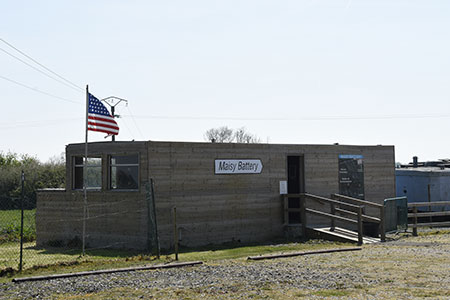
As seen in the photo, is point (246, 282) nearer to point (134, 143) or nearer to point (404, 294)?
point (404, 294)

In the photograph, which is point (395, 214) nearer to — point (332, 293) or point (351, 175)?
point (351, 175)

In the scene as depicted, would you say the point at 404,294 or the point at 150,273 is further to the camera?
the point at 150,273

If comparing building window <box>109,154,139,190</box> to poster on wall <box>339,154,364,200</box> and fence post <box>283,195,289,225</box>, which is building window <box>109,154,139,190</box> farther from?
poster on wall <box>339,154,364,200</box>

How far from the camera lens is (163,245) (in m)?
16.8

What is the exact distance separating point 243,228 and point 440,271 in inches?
345

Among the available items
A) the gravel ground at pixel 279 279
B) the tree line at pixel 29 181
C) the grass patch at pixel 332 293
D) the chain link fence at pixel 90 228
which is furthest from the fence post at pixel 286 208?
the tree line at pixel 29 181

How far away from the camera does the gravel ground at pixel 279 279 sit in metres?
8.95

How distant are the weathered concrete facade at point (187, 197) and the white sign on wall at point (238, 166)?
0.48 feet

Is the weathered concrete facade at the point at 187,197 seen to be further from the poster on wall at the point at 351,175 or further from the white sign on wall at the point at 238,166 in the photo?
the poster on wall at the point at 351,175

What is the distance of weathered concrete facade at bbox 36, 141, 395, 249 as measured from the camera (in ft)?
55.6

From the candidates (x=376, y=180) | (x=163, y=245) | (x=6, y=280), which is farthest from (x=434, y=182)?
(x=6, y=280)

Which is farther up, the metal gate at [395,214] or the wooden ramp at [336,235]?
the metal gate at [395,214]

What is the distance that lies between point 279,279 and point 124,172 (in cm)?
883

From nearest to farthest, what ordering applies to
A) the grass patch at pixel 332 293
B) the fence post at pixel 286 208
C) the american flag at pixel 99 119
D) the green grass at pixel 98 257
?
the grass patch at pixel 332 293 → the green grass at pixel 98 257 → the american flag at pixel 99 119 → the fence post at pixel 286 208
